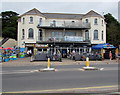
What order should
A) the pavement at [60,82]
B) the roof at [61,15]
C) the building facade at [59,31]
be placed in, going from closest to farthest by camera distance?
the pavement at [60,82] < the building facade at [59,31] < the roof at [61,15]

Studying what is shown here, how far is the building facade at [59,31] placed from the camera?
32.2 metres

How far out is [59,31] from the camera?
34375mm

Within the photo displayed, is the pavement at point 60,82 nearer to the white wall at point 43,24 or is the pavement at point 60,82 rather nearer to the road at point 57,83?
the road at point 57,83

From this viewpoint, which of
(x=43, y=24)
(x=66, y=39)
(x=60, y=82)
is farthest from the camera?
(x=43, y=24)

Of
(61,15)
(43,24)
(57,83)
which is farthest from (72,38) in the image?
(57,83)

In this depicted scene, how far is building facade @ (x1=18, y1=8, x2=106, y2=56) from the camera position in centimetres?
3225

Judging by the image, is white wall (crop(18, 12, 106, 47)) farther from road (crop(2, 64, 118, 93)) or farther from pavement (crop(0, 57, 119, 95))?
road (crop(2, 64, 118, 93))

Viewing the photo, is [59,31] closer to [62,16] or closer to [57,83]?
[62,16]

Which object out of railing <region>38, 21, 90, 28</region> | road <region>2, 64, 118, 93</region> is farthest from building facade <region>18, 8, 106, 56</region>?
road <region>2, 64, 118, 93</region>

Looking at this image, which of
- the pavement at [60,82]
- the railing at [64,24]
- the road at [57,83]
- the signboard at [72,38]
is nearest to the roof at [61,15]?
the railing at [64,24]

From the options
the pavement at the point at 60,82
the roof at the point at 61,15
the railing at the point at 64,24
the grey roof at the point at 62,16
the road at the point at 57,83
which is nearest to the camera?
the pavement at the point at 60,82

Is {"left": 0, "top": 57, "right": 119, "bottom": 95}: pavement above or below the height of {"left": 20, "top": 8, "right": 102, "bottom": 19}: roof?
below

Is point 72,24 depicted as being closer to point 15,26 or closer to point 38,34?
point 38,34

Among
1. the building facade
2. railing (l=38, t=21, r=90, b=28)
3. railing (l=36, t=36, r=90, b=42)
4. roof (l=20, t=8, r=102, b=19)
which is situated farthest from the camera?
roof (l=20, t=8, r=102, b=19)
